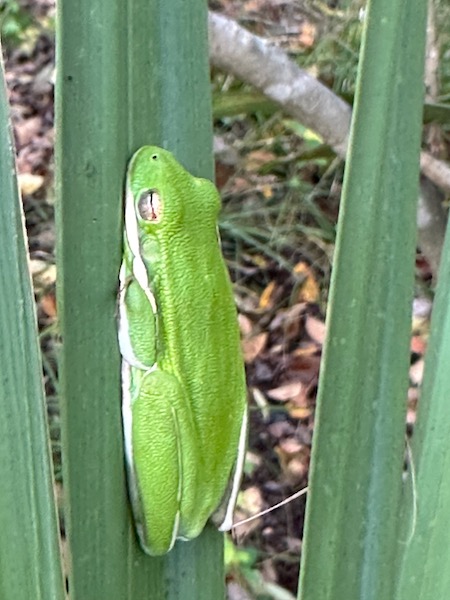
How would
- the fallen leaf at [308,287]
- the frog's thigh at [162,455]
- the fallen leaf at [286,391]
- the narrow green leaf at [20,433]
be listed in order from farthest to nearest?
the fallen leaf at [308,287]
the fallen leaf at [286,391]
the frog's thigh at [162,455]
the narrow green leaf at [20,433]

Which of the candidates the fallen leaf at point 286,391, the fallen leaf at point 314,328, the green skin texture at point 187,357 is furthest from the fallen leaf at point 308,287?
the green skin texture at point 187,357

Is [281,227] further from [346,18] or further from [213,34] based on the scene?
[213,34]

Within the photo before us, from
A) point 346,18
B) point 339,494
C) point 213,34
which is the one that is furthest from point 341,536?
point 346,18

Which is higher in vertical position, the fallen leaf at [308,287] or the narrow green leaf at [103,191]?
the narrow green leaf at [103,191]

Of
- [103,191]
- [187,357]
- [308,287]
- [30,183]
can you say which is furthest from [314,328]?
[103,191]

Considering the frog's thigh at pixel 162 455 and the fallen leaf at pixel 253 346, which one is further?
the fallen leaf at pixel 253 346

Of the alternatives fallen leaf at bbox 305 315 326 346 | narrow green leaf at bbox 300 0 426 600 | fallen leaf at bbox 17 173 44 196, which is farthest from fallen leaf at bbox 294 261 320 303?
narrow green leaf at bbox 300 0 426 600

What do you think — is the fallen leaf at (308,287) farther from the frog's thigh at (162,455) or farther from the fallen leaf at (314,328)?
the frog's thigh at (162,455)

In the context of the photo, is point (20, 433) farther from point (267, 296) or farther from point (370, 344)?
point (267, 296)
